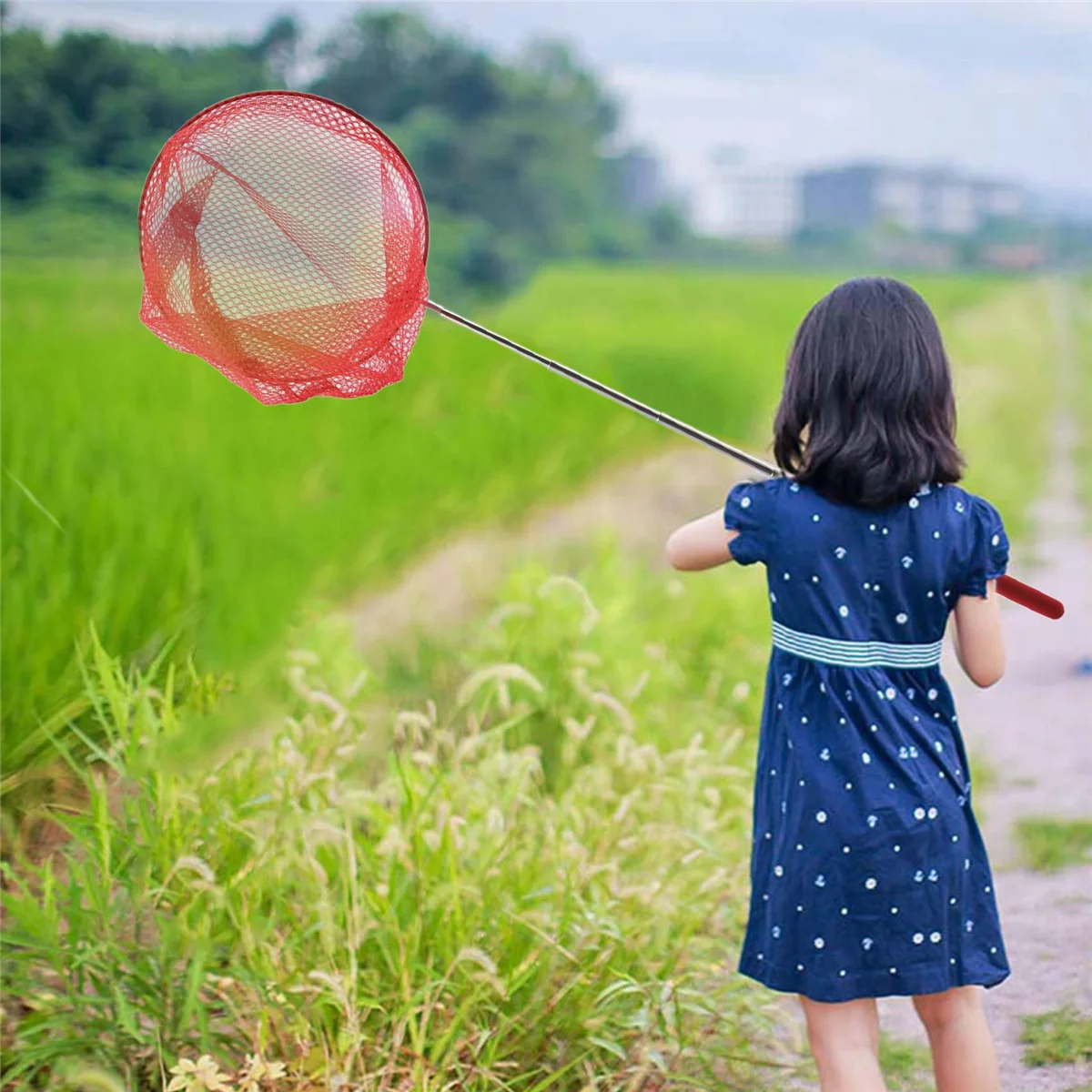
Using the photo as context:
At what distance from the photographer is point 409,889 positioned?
7.13 ft

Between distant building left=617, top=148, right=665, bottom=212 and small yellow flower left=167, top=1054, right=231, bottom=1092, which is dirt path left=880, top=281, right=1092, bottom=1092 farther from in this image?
distant building left=617, top=148, right=665, bottom=212

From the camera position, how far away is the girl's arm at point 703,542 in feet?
6.09

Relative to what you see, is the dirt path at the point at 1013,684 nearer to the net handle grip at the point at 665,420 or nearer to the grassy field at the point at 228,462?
the grassy field at the point at 228,462

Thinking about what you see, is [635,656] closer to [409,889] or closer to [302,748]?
[302,748]

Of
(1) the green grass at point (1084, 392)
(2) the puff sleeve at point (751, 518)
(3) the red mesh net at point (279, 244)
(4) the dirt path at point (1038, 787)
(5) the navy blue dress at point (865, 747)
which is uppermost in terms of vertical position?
(3) the red mesh net at point (279, 244)

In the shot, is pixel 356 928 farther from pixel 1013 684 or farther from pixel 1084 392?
pixel 1084 392

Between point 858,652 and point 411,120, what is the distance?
16.0 meters

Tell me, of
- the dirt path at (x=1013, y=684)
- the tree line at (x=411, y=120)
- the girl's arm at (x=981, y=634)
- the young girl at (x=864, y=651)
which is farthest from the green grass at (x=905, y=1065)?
the tree line at (x=411, y=120)

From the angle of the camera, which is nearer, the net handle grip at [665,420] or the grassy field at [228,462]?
the net handle grip at [665,420]

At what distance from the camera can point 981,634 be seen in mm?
1859

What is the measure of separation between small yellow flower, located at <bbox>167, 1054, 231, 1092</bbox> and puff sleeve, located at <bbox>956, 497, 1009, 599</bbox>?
3.39 feet

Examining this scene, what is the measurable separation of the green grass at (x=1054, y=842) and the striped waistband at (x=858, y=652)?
1.49 meters

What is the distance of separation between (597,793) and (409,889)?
2.22 ft

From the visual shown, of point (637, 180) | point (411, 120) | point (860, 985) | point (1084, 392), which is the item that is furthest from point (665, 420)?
point (637, 180)
